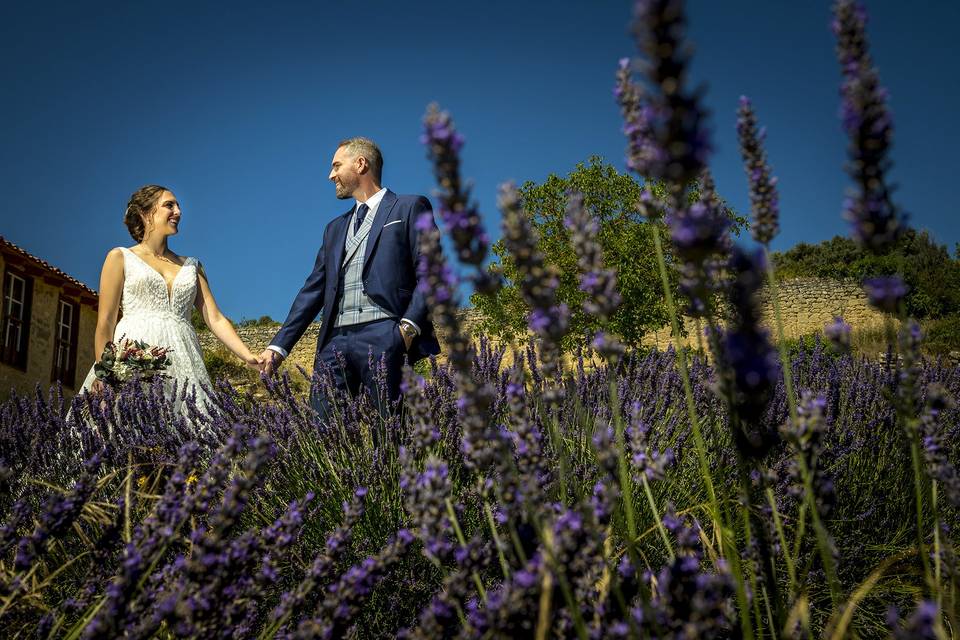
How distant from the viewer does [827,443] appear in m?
2.72

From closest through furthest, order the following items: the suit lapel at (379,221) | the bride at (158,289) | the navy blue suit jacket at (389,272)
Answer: the navy blue suit jacket at (389,272) < the suit lapel at (379,221) < the bride at (158,289)

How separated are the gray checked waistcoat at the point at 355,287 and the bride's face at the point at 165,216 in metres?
1.54

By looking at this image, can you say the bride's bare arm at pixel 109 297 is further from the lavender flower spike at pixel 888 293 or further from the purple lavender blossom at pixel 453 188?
the lavender flower spike at pixel 888 293

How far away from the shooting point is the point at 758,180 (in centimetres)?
130

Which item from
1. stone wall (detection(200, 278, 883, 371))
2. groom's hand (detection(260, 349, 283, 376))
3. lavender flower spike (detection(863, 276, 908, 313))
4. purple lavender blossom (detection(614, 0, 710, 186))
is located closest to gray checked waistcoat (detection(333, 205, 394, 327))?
groom's hand (detection(260, 349, 283, 376))

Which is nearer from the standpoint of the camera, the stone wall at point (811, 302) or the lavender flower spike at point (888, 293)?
the lavender flower spike at point (888, 293)

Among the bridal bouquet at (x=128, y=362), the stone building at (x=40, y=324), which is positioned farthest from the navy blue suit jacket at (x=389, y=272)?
the stone building at (x=40, y=324)

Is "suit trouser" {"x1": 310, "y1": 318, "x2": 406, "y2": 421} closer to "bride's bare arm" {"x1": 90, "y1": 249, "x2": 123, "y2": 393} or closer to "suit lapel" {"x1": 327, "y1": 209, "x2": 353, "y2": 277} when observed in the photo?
"suit lapel" {"x1": 327, "y1": 209, "x2": 353, "y2": 277}

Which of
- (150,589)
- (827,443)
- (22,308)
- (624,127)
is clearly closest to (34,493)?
(150,589)

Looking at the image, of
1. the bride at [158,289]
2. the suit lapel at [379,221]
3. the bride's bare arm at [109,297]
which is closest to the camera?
the suit lapel at [379,221]

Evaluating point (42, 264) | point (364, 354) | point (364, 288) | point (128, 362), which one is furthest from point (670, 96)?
point (42, 264)

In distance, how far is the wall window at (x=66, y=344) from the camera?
14344 mm

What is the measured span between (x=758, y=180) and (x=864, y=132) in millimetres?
311

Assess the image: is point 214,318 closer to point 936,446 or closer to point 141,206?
point 141,206
